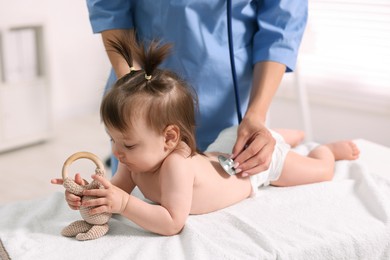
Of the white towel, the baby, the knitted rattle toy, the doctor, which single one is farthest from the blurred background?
the knitted rattle toy

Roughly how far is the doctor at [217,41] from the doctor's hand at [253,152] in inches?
2.4

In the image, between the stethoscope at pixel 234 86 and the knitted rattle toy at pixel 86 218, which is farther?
the stethoscope at pixel 234 86

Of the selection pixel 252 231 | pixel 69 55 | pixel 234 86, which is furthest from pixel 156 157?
pixel 69 55

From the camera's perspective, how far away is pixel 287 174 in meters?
1.55

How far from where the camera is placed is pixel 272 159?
153cm

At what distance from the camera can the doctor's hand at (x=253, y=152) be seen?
4.59 ft

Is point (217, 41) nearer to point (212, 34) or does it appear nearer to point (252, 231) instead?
point (212, 34)

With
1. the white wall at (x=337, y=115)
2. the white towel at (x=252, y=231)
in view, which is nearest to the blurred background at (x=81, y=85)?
the white wall at (x=337, y=115)

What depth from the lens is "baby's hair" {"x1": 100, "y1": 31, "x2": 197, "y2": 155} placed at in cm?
125

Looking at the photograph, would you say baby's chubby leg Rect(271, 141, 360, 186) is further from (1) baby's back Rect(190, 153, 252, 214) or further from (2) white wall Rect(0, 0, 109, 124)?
(2) white wall Rect(0, 0, 109, 124)

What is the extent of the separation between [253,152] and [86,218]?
0.41 meters

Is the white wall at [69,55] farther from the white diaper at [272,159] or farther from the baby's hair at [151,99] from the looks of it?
the baby's hair at [151,99]

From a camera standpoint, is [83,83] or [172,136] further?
[83,83]

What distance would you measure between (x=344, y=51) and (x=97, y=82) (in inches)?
66.8
